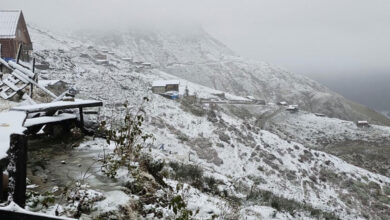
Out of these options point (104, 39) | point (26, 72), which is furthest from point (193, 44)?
point (26, 72)

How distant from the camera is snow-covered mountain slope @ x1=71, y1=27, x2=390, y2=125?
12444 cm

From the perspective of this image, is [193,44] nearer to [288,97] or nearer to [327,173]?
[288,97]

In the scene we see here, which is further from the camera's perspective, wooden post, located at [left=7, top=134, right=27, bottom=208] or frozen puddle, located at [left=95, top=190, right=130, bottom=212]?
frozen puddle, located at [left=95, top=190, right=130, bottom=212]

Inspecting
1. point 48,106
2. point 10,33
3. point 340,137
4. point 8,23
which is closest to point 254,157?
point 48,106

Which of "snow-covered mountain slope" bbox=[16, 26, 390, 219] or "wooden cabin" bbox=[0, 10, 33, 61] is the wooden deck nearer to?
"snow-covered mountain slope" bbox=[16, 26, 390, 219]

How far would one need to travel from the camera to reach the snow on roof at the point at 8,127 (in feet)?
9.31

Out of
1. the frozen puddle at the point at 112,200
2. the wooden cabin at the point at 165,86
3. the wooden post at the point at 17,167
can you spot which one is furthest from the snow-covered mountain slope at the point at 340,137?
the wooden post at the point at 17,167

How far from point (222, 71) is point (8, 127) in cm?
14482

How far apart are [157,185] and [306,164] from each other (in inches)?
1056

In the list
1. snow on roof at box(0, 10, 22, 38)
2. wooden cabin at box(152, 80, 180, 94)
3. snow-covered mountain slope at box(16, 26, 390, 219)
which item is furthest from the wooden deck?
wooden cabin at box(152, 80, 180, 94)

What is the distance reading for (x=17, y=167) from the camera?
9.35 ft

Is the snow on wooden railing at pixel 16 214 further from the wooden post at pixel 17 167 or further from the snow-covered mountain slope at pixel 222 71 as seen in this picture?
the snow-covered mountain slope at pixel 222 71

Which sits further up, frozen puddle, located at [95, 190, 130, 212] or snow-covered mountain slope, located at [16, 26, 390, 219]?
frozen puddle, located at [95, 190, 130, 212]

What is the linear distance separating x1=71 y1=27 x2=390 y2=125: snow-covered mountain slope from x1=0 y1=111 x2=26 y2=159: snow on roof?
124m
